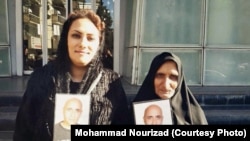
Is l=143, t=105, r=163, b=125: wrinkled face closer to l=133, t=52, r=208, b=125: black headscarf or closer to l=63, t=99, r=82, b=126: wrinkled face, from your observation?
l=133, t=52, r=208, b=125: black headscarf

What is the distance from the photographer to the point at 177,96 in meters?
1.84

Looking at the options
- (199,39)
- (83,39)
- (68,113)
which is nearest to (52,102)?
(68,113)

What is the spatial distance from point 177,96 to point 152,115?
21cm

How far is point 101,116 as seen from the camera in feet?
5.92

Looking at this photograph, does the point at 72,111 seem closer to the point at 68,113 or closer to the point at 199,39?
the point at 68,113

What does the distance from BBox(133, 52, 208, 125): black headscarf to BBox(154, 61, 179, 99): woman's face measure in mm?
20

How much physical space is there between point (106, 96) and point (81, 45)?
0.36 m

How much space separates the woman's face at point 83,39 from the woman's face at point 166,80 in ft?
1.42

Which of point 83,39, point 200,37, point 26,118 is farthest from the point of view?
point 200,37

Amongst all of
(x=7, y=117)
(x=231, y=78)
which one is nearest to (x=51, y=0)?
(x=7, y=117)

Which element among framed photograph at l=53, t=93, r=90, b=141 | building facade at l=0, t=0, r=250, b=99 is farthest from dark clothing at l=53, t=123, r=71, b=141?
building facade at l=0, t=0, r=250, b=99

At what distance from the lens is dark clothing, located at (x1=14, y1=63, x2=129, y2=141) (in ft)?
5.77

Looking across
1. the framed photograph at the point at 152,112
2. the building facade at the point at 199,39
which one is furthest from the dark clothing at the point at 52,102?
the building facade at the point at 199,39

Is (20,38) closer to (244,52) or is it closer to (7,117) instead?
(7,117)
